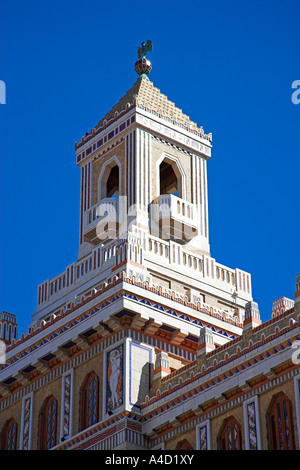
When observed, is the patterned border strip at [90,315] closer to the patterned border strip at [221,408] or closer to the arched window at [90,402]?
the arched window at [90,402]

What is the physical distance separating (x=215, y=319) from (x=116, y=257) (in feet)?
14.8

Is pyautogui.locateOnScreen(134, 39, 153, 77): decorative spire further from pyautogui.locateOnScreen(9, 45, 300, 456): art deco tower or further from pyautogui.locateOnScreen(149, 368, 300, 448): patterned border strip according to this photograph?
pyautogui.locateOnScreen(149, 368, 300, 448): patterned border strip

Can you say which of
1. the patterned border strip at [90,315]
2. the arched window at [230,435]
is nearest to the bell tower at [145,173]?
the patterned border strip at [90,315]

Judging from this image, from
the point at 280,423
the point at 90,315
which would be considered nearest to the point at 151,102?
the point at 90,315

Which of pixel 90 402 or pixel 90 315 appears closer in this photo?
pixel 90 402

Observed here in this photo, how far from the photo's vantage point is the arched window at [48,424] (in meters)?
45.1

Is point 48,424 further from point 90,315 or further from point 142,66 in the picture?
point 142,66

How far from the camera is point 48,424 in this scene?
4556 cm

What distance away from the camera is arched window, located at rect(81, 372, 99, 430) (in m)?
43.6

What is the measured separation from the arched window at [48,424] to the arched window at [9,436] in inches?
69.8

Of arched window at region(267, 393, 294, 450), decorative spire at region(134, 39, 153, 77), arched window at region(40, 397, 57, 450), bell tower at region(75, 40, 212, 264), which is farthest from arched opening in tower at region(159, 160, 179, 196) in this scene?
arched window at region(267, 393, 294, 450)

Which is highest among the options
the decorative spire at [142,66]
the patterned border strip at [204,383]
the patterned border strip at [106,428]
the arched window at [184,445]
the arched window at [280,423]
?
the decorative spire at [142,66]

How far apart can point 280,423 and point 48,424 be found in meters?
11.5

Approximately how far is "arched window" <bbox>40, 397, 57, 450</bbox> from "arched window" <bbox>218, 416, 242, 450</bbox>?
26.1ft
